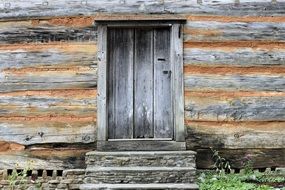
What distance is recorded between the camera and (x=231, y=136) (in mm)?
9102

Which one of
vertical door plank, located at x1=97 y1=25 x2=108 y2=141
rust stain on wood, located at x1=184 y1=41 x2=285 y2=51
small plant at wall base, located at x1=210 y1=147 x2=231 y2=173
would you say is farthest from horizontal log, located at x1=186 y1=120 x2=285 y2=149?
vertical door plank, located at x1=97 y1=25 x2=108 y2=141

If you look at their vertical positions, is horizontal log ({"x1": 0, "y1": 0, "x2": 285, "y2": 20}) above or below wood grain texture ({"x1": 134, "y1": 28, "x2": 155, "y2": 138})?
above

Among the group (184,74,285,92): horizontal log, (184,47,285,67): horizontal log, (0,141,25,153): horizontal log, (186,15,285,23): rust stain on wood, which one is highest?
(186,15,285,23): rust stain on wood

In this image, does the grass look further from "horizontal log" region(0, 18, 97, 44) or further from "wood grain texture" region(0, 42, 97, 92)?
"horizontal log" region(0, 18, 97, 44)

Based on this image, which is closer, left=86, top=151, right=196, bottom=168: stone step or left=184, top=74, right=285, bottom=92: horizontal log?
left=86, top=151, right=196, bottom=168: stone step

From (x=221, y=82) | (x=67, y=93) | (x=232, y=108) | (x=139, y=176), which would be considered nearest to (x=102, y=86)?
(x=67, y=93)

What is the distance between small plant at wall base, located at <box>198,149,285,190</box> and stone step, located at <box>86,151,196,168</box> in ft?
1.40

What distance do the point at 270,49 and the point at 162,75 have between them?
6.49 feet

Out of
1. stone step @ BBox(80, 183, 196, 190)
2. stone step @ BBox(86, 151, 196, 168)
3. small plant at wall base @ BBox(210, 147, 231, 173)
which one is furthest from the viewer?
small plant at wall base @ BBox(210, 147, 231, 173)

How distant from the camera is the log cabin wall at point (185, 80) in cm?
912

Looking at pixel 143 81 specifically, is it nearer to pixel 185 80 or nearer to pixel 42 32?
pixel 185 80

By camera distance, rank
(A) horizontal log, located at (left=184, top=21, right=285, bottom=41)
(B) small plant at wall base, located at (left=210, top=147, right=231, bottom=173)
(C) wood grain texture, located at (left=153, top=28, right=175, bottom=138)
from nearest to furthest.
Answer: (B) small plant at wall base, located at (left=210, top=147, right=231, bottom=173) < (A) horizontal log, located at (left=184, top=21, right=285, bottom=41) < (C) wood grain texture, located at (left=153, top=28, right=175, bottom=138)

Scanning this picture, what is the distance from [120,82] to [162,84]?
2.51 feet

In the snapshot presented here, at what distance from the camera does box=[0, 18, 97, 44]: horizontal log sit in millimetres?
9305
